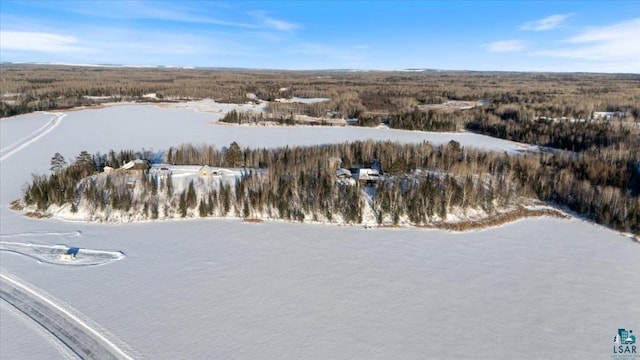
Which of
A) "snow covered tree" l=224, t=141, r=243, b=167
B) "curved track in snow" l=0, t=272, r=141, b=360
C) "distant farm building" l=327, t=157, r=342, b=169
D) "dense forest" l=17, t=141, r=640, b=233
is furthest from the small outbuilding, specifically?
"distant farm building" l=327, t=157, r=342, b=169

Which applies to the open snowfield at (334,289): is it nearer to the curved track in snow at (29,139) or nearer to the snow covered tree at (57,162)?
the snow covered tree at (57,162)

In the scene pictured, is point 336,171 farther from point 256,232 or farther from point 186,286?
point 186,286

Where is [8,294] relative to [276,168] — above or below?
below

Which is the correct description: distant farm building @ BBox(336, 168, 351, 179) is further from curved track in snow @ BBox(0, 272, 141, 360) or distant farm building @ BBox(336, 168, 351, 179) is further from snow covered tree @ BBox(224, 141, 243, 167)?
curved track in snow @ BBox(0, 272, 141, 360)

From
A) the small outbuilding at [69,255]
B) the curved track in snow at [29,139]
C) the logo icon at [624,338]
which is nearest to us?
the logo icon at [624,338]

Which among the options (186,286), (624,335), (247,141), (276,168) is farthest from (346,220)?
(247,141)

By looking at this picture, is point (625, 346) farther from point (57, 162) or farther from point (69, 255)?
point (57, 162)

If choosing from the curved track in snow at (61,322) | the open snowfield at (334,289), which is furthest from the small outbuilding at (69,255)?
the curved track in snow at (61,322)
